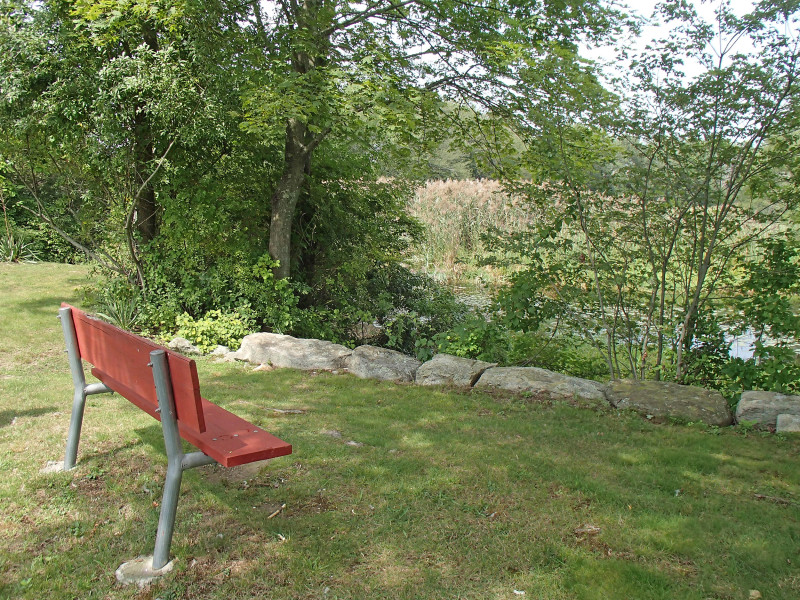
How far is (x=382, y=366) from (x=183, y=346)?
2459 millimetres

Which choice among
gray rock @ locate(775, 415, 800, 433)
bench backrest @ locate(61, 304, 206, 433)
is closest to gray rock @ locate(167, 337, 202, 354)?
bench backrest @ locate(61, 304, 206, 433)

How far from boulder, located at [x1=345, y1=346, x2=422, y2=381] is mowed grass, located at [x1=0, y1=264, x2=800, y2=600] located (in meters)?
1.11

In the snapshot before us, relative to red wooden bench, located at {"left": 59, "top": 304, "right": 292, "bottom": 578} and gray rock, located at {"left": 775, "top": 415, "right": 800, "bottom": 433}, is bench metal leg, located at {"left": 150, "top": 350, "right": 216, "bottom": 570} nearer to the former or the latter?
red wooden bench, located at {"left": 59, "top": 304, "right": 292, "bottom": 578}

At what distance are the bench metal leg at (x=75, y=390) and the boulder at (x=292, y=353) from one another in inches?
117

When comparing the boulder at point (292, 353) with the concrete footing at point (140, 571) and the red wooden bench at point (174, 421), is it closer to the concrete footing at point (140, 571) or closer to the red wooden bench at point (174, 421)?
the red wooden bench at point (174, 421)

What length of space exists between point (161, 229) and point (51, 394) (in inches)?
128

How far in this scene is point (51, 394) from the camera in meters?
5.04

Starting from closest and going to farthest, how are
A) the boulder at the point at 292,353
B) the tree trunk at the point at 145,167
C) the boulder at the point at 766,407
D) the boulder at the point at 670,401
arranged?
the boulder at the point at 766,407 < the boulder at the point at 670,401 < the boulder at the point at 292,353 < the tree trunk at the point at 145,167

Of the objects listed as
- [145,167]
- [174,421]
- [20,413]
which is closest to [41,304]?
[145,167]

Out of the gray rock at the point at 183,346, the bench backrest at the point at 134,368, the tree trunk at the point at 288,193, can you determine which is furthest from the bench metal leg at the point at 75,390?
the tree trunk at the point at 288,193

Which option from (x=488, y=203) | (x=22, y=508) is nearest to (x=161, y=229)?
(x=22, y=508)

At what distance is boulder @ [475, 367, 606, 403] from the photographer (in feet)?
18.0

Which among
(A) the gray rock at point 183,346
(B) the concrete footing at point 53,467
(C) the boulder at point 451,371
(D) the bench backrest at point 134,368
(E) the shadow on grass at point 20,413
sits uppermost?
(D) the bench backrest at point 134,368

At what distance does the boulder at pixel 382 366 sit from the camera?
20.5 ft
